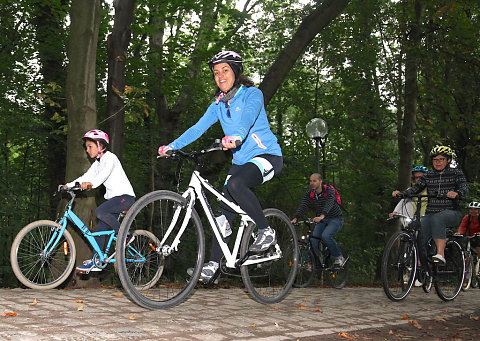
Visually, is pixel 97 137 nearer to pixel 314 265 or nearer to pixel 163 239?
pixel 163 239

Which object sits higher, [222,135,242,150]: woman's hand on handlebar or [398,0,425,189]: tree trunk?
[398,0,425,189]: tree trunk

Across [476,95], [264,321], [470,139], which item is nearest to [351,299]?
[264,321]

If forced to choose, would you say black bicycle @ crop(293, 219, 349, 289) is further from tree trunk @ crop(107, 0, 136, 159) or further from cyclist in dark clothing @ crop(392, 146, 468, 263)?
tree trunk @ crop(107, 0, 136, 159)

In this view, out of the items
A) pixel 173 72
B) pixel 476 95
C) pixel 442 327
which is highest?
pixel 476 95

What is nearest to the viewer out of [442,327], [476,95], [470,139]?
[442,327]

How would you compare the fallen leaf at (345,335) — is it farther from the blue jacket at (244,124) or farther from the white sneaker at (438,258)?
the white sneaker at (438,258)

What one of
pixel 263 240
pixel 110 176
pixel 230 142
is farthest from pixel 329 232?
pixel 230 142

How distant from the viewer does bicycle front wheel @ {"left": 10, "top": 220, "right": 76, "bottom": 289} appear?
22.4 ft

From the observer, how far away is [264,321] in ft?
16.8

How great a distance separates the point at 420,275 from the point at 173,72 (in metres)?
8.34

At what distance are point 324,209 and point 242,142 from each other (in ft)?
18.3

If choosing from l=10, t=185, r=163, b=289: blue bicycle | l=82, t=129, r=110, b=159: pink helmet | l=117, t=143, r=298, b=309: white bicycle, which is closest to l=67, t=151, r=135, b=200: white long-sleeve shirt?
l=82, t=129, r=110, b=159: pink helmet

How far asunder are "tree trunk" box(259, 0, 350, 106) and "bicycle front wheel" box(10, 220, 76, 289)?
6065mm

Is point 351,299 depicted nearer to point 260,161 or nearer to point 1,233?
point 260,161
